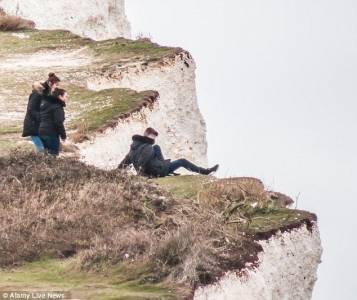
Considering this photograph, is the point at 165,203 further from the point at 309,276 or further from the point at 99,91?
the point at 99,91

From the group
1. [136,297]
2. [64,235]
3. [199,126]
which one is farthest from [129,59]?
[136,297]

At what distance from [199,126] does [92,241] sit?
22274 millimetres

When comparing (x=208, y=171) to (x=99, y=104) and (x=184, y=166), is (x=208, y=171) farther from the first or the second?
(x=99, y=104)

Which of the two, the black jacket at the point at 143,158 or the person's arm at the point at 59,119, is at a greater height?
the person's arm at the point at 59,119

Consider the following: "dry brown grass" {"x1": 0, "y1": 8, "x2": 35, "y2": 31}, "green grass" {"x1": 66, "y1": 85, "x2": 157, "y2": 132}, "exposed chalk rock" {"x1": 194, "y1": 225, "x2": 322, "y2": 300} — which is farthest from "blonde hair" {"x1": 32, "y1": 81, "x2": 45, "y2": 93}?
"dry brown grass" {"x1": 0, "y1": 8, "x2": 35, "y2": 31}

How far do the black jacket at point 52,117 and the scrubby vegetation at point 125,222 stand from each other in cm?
257

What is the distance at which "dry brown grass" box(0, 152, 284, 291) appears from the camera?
2014 cm

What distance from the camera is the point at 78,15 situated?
56562mm

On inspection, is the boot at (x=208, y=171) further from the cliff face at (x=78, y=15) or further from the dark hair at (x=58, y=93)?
the cliff face at (x=78, y=15)

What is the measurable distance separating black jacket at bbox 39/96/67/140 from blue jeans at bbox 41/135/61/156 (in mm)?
88

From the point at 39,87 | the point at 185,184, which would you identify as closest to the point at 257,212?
the point at 185,184

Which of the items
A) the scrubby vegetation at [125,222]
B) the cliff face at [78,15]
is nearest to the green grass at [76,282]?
the scrubby vegetation at [125,222]

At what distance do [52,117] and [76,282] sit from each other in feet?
31.1

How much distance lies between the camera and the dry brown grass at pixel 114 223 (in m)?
20.1
